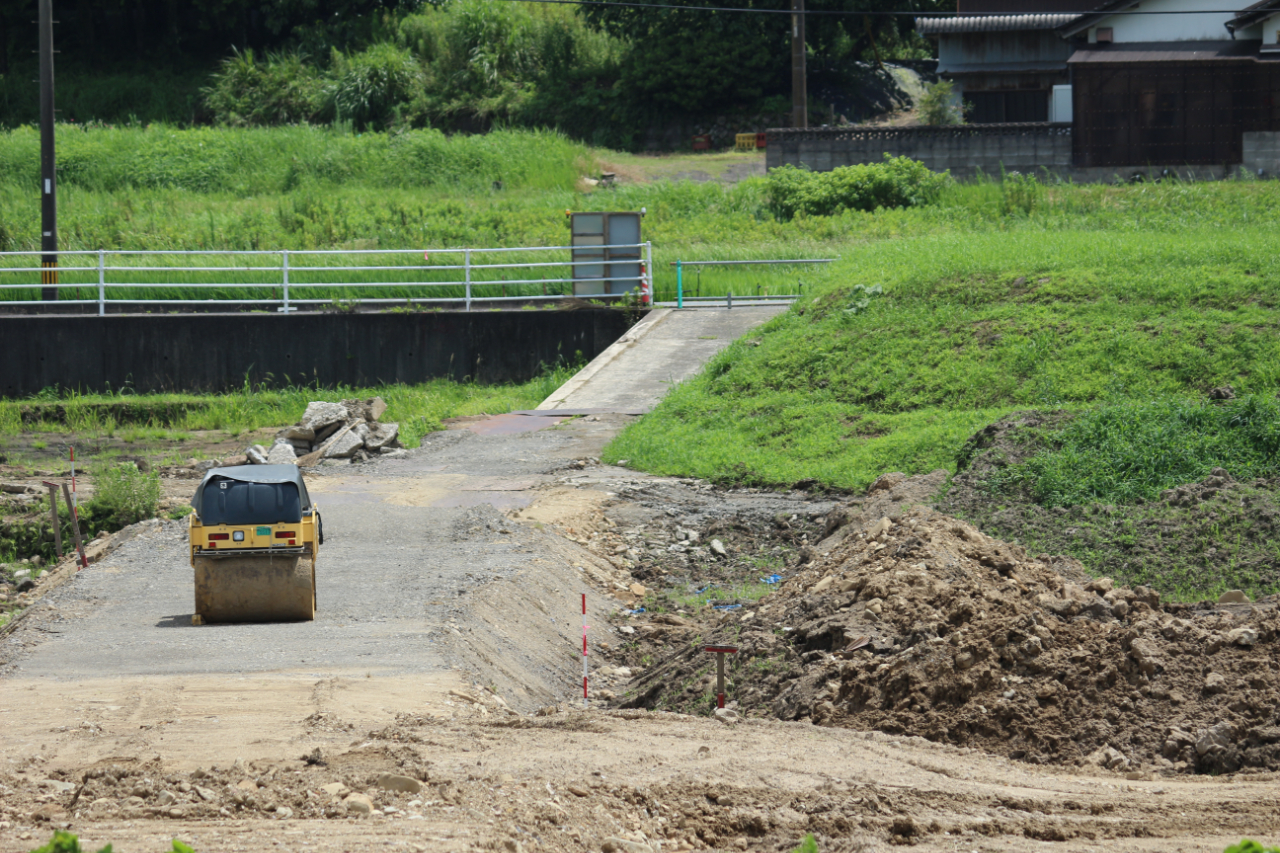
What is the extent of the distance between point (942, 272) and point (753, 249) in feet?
23.5

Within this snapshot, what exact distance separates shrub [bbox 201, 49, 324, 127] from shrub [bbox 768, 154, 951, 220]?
22.9m

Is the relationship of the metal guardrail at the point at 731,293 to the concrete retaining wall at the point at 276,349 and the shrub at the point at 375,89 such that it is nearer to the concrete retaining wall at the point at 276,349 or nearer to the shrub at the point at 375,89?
the concrete retaining wall at the point at 276,349

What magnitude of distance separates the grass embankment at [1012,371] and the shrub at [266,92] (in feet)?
102

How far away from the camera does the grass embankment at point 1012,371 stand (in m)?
13.4

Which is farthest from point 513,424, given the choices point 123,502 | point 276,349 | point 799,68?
point 799,68

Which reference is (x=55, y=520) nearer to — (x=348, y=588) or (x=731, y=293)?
(x=348, y=588)

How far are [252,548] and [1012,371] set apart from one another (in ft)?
35.7

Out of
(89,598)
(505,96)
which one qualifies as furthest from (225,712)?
(505,96)

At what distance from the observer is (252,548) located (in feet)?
34.7

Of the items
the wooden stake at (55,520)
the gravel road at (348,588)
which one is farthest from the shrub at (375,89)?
the wooden stake at (55,520)

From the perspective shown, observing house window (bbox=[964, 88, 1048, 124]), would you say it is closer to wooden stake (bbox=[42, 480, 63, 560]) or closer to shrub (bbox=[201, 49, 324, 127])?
shrub (bbox=[201, 49, 324, 127])

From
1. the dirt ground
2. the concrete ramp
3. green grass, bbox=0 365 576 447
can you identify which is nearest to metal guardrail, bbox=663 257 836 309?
the concrete ramp

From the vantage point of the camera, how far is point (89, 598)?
1162cm

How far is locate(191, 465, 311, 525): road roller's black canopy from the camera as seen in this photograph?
10594 mm
